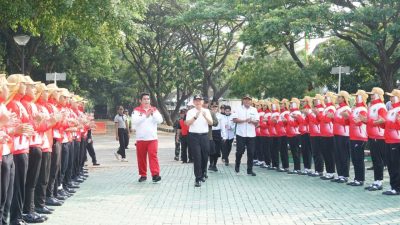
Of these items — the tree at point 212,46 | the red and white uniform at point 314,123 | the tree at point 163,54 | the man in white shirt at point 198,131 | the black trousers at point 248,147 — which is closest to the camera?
the man in white shirt at point 198,131

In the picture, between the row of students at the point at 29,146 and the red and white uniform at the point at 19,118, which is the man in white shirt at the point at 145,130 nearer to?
the row of students at the point at 29,146

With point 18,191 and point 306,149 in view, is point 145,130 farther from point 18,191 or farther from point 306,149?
point 18,191

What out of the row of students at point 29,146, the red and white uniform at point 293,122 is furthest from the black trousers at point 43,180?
the red and white uniform at point 293,122

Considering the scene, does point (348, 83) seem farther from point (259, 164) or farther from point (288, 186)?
point (288, 186)

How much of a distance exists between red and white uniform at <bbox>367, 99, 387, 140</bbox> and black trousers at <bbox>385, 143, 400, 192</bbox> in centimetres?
47

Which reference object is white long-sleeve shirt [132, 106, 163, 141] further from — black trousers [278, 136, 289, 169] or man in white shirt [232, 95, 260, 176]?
black trousers [278, 136, 289, 169]

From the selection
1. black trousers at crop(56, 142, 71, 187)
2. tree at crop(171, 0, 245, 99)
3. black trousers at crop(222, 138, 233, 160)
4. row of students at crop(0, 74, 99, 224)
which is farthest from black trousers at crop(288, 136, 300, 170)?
tree at crop(171, 0, 245, 99)

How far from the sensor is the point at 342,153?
1305cm

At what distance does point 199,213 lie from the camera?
9180mm

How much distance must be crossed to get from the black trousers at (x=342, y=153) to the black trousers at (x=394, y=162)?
1817 mm

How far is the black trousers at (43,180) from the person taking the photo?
889 centimetres

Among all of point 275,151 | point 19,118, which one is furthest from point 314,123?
point 19,118

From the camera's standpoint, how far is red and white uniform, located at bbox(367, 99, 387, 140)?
11422 mm

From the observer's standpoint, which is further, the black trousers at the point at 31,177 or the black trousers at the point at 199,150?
the black trousers at the point at 199,150
